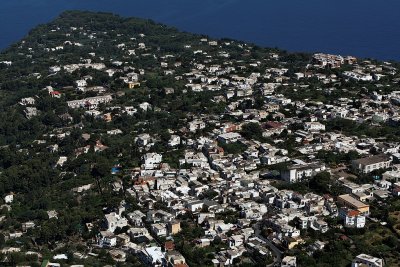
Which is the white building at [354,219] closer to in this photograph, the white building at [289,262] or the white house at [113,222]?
the white building at [289,262]

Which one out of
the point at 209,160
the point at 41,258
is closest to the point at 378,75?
the point at 209,160

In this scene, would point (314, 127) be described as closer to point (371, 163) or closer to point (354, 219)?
point (371, 163)

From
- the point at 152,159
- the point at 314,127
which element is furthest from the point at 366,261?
the point at 314,127

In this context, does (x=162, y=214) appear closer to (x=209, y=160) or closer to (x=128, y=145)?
(x=209, y=160)

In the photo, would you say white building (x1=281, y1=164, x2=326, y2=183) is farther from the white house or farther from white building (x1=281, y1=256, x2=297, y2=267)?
the white house

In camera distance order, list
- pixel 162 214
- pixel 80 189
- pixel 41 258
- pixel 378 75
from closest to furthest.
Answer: pixel 41 258, pixel 162 214, pixel 80 189, pixel 378 75

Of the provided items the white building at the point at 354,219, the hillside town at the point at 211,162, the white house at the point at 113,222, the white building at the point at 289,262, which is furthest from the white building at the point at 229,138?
the white building at the point at 289,262

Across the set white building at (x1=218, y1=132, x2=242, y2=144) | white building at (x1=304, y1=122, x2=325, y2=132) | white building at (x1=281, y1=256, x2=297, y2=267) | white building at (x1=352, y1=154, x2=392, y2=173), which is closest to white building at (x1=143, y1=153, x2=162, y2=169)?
white building at (x1=218, y1=132, x2=242, y2=144)
